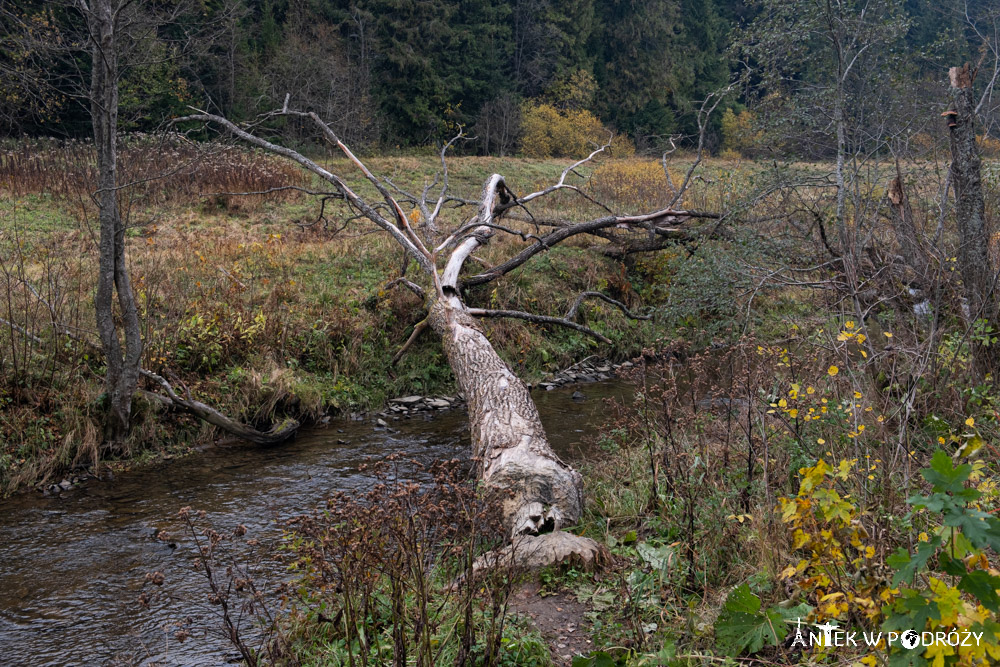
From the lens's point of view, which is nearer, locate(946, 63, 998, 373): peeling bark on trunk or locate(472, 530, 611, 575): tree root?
locate(472, 530, 611, 575): tree root

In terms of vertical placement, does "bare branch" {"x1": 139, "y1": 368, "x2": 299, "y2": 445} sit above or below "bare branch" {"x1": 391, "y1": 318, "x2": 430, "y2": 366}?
below

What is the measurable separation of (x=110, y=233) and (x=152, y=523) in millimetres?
2841

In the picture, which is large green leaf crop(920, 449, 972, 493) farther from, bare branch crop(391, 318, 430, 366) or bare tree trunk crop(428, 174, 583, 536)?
bare branch crop(391, 318, 430, 366)

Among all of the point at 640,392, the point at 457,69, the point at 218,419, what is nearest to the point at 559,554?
the point at 640,392

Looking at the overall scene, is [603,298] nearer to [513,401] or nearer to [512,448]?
[513,401]

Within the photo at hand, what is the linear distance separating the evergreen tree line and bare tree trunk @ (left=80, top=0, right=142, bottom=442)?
13.1 m

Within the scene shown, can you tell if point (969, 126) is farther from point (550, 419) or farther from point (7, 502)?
point (7, 502)

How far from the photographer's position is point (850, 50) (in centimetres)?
811

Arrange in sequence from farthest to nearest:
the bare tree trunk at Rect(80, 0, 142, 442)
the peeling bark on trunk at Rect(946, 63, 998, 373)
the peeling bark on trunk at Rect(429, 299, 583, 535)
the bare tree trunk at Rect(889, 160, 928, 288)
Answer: the bare tree trunk at Rect(80, 0, 142, 442) → the bare tree trunk at Rect(889, 160, 928, 288) → the peeling bark on trunk at Rect(946, 63, 998, 373) → the peeling bark on trunk at Rect(429, 299, 583, 535)

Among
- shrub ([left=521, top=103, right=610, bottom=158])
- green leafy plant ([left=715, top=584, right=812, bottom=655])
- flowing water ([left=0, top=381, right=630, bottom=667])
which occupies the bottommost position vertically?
flowing water ([left=0, top=381, right=630, bottom=667])

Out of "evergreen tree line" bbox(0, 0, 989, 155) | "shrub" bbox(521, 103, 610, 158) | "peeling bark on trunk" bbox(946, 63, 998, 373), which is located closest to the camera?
"peeling bark on trunk" bbox(946, 63, 998, 373)

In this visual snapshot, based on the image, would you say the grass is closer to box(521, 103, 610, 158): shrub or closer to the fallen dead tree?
the fallen dead tree

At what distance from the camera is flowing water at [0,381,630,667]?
3.72 metres

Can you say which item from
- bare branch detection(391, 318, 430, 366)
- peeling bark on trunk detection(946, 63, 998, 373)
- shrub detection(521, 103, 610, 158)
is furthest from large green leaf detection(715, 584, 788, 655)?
shrub detection(521, 103, 610, 158)
